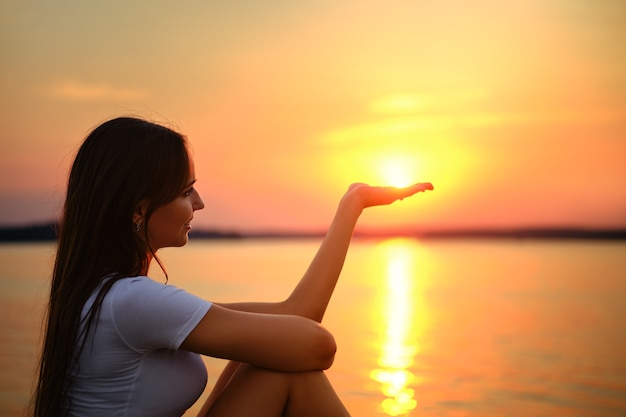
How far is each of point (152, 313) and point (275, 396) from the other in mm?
496

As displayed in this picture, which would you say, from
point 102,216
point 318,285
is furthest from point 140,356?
point 318,285

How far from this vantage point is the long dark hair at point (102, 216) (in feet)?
5.82

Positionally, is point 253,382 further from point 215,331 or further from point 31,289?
point 31,289

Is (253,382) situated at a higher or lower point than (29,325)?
higher

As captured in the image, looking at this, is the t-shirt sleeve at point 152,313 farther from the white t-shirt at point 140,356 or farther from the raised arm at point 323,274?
the raised arm at point 323,274

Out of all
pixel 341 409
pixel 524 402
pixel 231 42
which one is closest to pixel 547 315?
pixel 524 402

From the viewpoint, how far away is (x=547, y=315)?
9.77 m

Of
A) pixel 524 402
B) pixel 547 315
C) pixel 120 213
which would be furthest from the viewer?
pixel 547 315

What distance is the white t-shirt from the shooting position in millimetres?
1656

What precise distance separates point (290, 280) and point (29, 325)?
7.79 meters

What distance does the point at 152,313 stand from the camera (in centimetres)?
165

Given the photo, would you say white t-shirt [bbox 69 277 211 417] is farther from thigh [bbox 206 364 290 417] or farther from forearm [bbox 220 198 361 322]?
forearm [bbox 220 198 361 322]

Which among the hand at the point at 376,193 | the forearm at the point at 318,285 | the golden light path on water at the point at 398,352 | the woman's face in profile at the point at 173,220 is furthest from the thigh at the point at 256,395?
the golden light path on water at the point at 398,352

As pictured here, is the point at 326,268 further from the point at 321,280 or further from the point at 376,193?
the point at 376,193
